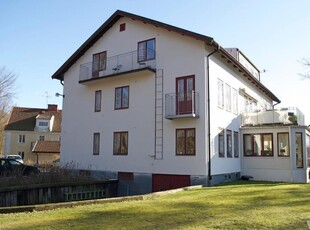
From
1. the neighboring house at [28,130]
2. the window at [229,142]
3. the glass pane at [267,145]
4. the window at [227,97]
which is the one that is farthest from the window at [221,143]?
the neighboring house at [28,130]

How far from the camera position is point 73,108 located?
85.7 feet

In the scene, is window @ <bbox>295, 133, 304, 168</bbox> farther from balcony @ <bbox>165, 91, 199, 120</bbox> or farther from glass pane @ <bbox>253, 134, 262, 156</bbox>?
balcony @ <bbox>165, 91, 199, 120</bbox>

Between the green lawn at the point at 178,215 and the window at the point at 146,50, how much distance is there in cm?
1167

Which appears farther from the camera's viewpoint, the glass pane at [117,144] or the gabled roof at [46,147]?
the gabled roof at [46,147]

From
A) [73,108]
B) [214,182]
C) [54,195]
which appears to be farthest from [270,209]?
[73,108]

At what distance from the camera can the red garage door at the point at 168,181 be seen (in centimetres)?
1909

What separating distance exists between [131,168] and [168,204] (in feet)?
34.6

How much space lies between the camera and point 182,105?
771 inches

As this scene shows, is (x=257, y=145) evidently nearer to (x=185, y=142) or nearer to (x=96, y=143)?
(x=185, y=142)

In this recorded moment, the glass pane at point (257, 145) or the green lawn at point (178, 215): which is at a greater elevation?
the glass pane at point (257, 145)

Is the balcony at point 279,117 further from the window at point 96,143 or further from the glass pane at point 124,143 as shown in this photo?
the window at point 96,143

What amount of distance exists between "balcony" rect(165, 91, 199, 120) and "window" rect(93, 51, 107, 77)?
671cm

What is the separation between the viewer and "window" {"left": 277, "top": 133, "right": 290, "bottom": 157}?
21.7m

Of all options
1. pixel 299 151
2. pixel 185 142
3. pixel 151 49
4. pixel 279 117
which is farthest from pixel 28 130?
pixel 299 151
